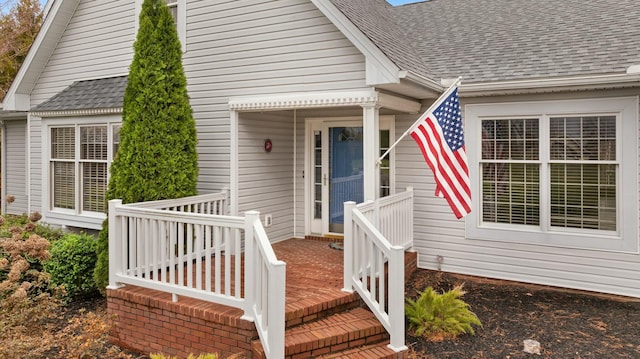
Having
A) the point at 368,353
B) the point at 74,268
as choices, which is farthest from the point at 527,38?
the point at 74,268

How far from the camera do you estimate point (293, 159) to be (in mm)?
8469

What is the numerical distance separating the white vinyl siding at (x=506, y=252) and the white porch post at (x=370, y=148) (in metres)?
1.70

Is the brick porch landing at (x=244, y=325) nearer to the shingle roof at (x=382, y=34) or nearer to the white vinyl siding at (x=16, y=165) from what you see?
the shingle roof at (x=382, y=34)

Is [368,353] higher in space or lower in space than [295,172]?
lower

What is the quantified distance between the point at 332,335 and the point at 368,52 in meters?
3.54

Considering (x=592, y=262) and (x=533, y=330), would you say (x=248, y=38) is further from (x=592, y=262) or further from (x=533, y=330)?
(x=592, y=262)

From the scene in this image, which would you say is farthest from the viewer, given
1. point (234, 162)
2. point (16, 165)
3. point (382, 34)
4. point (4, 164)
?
point (4, 164)

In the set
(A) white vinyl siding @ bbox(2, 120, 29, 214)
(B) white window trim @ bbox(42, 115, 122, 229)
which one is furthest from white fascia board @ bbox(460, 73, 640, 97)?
(A) white vinyl siding @ bbox(2, 120, 29, 214)

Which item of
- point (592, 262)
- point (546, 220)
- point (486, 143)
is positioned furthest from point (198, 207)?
point (592, 262)

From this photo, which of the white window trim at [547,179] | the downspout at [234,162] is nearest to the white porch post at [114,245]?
the downspout at [234,162]

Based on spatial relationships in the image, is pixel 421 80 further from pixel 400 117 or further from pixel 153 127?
pixel 153 127

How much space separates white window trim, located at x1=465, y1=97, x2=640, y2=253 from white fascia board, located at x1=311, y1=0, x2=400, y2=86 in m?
2.03

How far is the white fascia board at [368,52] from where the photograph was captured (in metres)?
5.68

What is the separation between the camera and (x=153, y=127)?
251 inches
